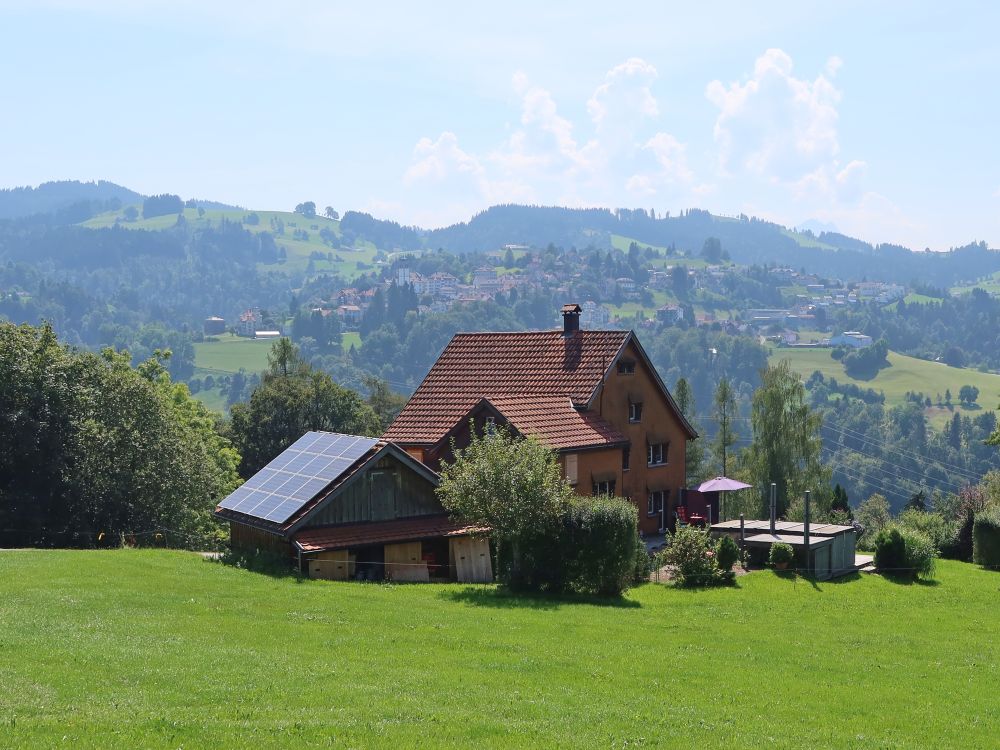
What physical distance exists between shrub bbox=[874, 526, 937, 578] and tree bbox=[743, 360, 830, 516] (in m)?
27.0

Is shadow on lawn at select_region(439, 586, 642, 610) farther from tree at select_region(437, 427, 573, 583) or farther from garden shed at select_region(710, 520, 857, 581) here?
garden shed at select_region(710, 520, 857, 581)

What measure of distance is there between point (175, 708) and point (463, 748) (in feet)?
14.3

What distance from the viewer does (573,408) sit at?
45031mm

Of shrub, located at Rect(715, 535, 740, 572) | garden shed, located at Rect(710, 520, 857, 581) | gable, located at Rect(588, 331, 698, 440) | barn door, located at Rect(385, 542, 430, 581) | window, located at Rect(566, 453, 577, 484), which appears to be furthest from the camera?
gable, located at Rect(588, 331, 698, 440)

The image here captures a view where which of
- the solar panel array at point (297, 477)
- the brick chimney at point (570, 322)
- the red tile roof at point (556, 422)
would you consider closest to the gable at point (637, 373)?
the red tile roof at point (556, 422)

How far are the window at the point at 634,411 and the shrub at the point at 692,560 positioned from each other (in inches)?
494

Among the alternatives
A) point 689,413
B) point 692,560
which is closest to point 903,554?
point 692,560

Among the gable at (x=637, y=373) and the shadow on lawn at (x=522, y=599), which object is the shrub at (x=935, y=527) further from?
the shadow on lawn at (x=522, y=599)

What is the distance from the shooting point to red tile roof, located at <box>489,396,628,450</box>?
41.1 m

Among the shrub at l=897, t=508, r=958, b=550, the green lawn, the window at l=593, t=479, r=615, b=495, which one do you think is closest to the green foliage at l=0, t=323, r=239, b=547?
the green lawn

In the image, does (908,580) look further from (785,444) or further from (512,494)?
(785,444)

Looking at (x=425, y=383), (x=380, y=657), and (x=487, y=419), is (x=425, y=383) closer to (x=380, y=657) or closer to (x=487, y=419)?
(x=487, y=419)

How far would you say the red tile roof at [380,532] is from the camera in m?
33.4

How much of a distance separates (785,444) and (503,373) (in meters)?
27.1
